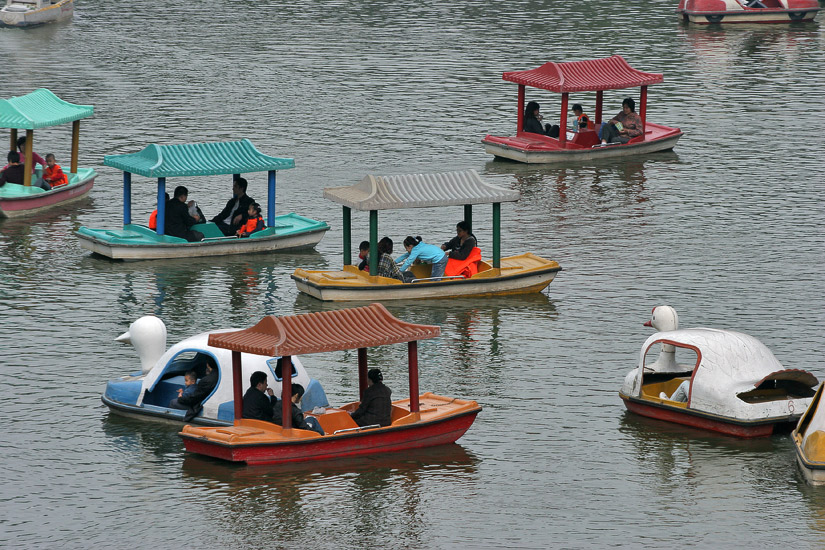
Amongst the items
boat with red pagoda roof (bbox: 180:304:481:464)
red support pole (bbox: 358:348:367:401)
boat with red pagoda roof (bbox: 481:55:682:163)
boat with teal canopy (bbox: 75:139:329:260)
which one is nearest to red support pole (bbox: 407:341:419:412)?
boat with red pagoda roof (bbox: 180:304:481:464)

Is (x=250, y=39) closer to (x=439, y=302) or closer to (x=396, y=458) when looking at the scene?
(x=439, y=302)

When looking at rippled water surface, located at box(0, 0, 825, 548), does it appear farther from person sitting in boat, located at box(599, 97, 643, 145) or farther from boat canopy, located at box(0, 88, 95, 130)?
boat canopy, located at box(0, 88, 95, 130)

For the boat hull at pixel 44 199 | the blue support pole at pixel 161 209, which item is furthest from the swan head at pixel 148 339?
the boat hull at pixel 44 199

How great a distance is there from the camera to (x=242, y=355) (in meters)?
21.1

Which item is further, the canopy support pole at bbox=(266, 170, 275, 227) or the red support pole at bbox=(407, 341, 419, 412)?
the canopy support pole at bbox=(266, 170, 275, 227)

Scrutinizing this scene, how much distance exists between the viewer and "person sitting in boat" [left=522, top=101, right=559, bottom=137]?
4278cm

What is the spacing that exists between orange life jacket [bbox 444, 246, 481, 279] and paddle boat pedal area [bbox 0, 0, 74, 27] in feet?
154

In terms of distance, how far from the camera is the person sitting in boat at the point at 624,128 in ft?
139

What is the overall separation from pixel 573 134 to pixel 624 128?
1588 mm

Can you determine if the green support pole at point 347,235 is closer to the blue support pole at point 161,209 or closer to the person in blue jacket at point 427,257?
the person in blue jacket at point 427,257

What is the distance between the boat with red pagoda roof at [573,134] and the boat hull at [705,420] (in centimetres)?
2031

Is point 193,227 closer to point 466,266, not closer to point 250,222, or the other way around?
point 250,222

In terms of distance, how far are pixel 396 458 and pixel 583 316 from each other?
8.50 meters

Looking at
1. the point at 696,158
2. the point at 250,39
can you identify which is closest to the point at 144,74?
the point at 250,39
